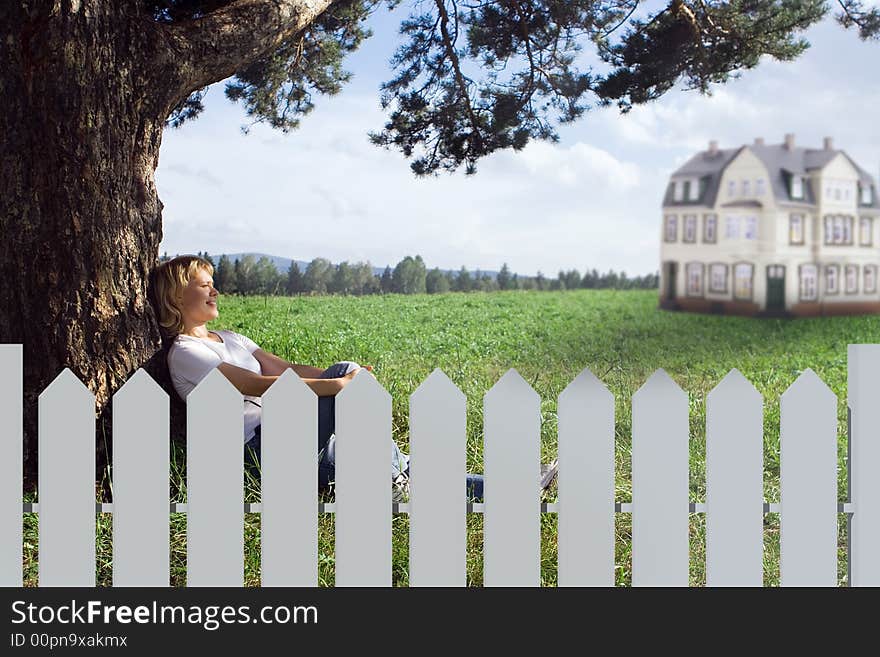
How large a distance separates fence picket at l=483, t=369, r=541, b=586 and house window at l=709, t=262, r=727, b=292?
13.9 ft

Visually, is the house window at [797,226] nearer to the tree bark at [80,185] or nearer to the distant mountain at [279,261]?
the distant mountain at [279,261]

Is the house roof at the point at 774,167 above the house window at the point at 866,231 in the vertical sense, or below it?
above

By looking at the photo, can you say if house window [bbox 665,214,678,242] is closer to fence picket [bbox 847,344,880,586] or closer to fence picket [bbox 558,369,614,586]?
fence picket [bbox 847,344,880,586]

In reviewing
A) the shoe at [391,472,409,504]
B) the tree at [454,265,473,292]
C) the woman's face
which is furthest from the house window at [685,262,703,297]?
the woman's face

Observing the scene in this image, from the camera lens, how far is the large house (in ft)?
18.7

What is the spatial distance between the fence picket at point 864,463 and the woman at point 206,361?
1035 mm

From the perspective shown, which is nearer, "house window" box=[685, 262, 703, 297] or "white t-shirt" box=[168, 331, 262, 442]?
"white t-shirt" box=[168, 331, 262, 442]

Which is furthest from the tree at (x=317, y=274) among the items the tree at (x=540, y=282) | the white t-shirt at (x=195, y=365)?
the white t-shirt at (x=195, y=365)

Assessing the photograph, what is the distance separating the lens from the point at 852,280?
613 centimetres

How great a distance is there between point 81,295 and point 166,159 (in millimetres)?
1970

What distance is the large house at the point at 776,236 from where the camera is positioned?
5.71 m

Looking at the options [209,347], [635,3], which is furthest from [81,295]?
[635,3]

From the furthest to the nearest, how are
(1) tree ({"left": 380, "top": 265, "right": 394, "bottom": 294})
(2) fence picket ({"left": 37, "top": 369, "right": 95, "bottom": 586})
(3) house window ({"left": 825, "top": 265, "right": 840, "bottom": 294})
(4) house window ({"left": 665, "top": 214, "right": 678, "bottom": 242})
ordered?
(3) house window ({"left": 825, "top": 265, "right": 840, "bottom": 294}) < (4) house window ({"left": 665, "top": 214, "right": 678, "bottom": 242}) < (1) tree ({"left": 380, "top": 265, "right": 394, "bottom": 294}) < (2) fence picket ({"left": 37, "top": 369, "right": 95, "bottom": 586})

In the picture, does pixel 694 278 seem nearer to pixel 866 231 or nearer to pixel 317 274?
pixel 866 231
